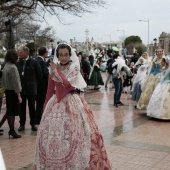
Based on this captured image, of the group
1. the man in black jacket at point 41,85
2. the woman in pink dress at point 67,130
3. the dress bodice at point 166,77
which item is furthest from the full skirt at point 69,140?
the dress bodice at point 166,77

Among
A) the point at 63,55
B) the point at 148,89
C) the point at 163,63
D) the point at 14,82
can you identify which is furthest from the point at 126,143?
the point at 148,89

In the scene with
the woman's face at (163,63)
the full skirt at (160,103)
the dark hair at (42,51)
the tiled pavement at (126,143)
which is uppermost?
the dark hair at (42,51)

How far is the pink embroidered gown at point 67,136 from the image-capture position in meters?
4.13

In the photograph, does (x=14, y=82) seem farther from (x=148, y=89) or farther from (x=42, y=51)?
(x=148, y=89)

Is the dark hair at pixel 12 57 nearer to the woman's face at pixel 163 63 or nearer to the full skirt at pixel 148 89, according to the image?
the woman's face at pixel 163 63

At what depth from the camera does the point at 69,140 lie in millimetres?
4152

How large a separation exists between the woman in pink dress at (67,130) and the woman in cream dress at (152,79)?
4941 millimetres

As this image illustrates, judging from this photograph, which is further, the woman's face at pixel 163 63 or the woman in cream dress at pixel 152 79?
the woman in cream dress at pixel 152 79

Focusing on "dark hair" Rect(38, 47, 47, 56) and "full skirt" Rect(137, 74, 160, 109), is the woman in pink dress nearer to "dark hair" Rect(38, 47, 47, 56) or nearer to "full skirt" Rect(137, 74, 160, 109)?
"dark hair" Rect(38, 47, 47, 56)

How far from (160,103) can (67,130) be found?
15.7ft

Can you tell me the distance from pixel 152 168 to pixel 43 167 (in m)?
1.62

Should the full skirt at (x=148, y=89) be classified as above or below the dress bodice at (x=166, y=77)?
below

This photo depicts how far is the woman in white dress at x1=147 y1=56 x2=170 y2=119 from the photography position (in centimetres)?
843

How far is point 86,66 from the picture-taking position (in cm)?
1515
